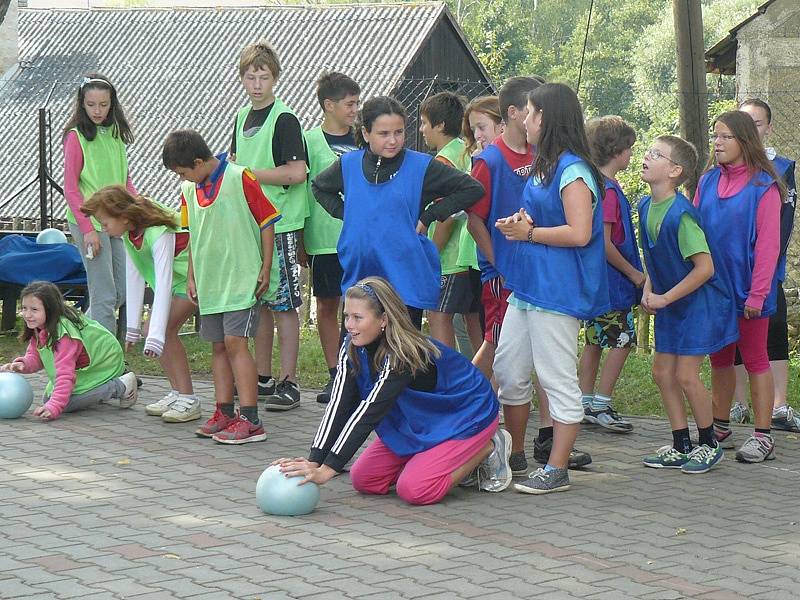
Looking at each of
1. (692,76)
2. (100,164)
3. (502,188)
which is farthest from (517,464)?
(692,76)

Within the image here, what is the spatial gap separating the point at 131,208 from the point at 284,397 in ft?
5.07

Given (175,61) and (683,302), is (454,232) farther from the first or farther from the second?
(175,61)

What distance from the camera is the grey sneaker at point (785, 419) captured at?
757 centimetres

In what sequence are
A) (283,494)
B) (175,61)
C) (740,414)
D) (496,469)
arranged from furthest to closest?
(175,61) → (740,414) → (496,469) → (283,494)

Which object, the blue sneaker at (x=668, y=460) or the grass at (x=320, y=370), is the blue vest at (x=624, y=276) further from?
the grass at (x=320, y=370)

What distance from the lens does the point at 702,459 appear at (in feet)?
21.3

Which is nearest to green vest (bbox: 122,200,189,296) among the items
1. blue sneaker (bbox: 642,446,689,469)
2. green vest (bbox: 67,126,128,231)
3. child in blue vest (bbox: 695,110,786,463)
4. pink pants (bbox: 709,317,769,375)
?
green vest (bbox: 67,126,128,231)

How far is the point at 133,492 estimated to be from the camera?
6.01 metres

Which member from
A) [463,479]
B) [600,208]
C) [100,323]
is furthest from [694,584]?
[100,323]

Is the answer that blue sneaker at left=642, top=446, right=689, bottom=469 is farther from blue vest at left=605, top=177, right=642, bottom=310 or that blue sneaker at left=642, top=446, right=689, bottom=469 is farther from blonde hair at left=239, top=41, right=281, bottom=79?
blonde hair at left=239, top=41, right=281, bottom=79

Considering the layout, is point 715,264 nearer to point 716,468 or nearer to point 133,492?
point 716,468

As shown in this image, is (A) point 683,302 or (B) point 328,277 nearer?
(A) point 683,302

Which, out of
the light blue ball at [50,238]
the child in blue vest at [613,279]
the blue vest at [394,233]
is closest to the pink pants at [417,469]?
the blue vest at [394,233]

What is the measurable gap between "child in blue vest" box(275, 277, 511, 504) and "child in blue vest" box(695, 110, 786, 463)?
156cm
